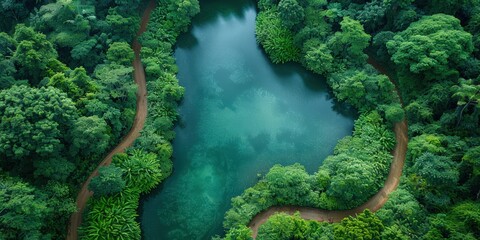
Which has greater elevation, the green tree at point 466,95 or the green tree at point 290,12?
the green tree at point 290,12

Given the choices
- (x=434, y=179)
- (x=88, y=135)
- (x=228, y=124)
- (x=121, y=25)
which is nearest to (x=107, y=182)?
(x=88, y=135)

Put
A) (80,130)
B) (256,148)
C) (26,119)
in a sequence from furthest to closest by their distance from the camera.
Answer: (256,148), (80,130), (26,119)

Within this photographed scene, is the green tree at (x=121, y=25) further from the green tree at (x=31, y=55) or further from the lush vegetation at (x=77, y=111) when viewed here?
the green tree at (x=31, y=55)

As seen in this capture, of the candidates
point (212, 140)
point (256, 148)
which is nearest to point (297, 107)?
point (256, 148)

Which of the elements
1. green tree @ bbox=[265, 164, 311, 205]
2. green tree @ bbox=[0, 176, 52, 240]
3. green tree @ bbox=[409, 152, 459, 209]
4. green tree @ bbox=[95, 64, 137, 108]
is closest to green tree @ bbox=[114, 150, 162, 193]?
green tree @ bbox=[95, 64, 137, 108]

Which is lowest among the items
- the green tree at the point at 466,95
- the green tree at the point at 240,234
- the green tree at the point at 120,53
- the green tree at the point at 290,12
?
the green tree at the point at 240,234

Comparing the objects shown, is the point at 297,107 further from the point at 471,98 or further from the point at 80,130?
the point at 80,130

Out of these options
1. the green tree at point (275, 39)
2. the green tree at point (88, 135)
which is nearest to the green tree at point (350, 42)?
the green tree at point (275, 39)
